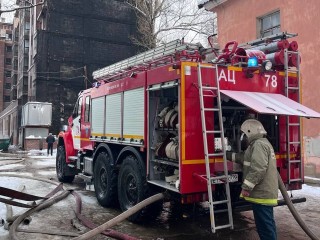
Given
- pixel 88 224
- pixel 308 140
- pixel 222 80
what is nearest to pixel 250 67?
pixel 222 80

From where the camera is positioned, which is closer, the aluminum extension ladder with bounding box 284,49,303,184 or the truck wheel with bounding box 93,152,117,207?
the aluminum extension ladder with bounding box 284,49,303,184

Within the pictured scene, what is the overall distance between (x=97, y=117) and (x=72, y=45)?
25.4 meters

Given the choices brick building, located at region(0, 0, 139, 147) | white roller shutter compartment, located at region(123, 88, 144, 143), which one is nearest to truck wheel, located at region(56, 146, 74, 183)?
white roller shutter compartment, located at region(123, 88, 144, 143)

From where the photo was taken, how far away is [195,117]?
530 cm

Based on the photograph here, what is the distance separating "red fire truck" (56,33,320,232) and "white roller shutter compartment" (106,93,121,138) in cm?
2

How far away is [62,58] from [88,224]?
27.5m

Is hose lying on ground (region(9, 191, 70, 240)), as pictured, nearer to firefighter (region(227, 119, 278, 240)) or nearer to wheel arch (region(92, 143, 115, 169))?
wheel arch (region(92, 143, 115, 169))

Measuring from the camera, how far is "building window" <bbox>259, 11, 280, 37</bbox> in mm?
12773

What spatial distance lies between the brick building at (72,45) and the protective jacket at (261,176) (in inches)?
1067

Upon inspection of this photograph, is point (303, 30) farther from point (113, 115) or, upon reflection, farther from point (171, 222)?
point (171, 222)

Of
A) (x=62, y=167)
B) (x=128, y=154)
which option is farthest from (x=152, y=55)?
(x=62, y=167)

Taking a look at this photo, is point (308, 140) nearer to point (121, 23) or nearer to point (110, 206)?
point (110, 206)

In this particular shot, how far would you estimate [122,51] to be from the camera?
34.1 meters

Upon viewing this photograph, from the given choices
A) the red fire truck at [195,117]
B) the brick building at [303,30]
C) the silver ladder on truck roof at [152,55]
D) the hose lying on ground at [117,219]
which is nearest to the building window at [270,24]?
the brick building at [303,30]
